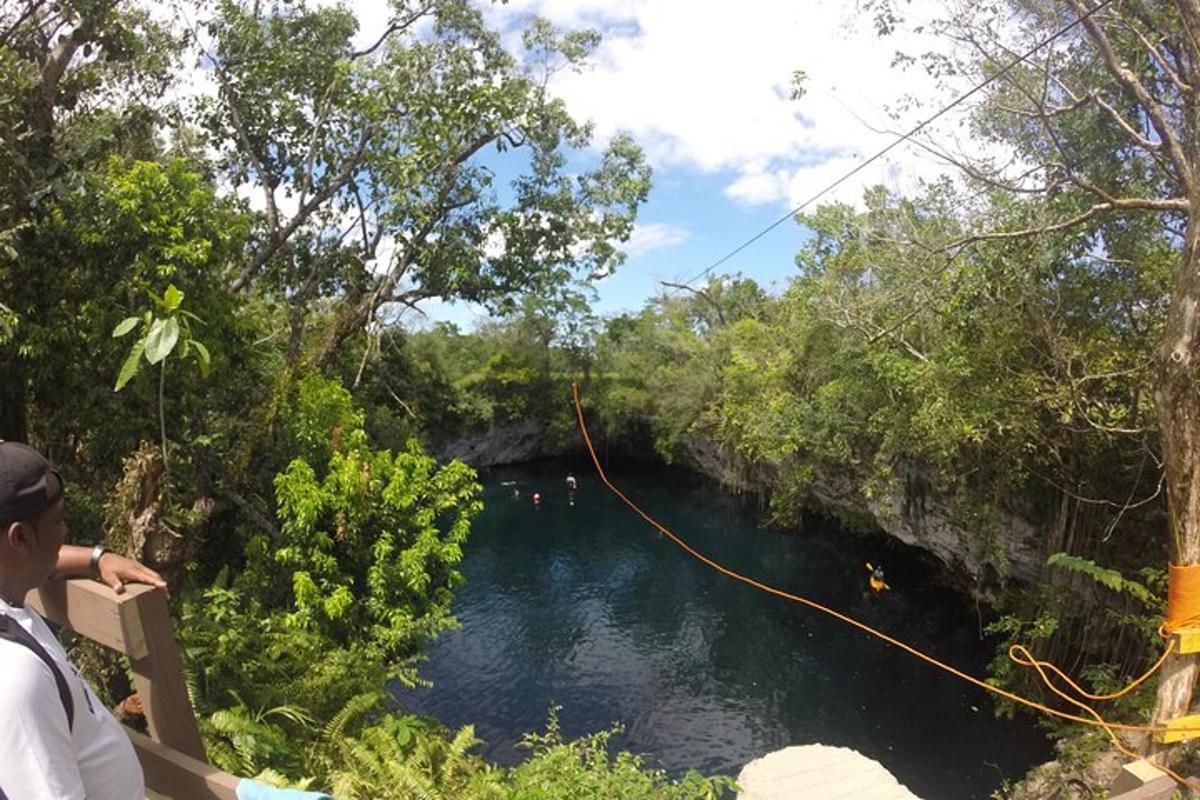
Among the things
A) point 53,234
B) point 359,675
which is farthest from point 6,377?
point 359,675

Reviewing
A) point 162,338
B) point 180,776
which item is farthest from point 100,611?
point 162,338

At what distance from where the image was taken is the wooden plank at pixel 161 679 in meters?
1.96

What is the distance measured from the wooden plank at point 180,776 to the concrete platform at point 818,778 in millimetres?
6708

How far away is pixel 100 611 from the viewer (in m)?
1.97

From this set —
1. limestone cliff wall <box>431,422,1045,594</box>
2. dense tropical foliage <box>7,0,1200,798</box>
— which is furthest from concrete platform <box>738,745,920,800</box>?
limestone cliff wall <box>431,422,1045,594</box>

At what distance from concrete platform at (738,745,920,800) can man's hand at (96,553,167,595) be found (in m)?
6.93

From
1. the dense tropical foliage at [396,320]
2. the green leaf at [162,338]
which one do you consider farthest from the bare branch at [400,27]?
the green leaf at [162,338]

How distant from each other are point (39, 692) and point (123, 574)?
0.85 m

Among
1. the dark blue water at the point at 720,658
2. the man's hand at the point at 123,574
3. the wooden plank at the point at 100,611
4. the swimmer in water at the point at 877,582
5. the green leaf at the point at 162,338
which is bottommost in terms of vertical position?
the dark blue water at the point at 720,658

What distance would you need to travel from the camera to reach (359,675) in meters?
7.36

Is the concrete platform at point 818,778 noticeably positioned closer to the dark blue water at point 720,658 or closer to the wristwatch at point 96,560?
the dark blue water at point 720,658

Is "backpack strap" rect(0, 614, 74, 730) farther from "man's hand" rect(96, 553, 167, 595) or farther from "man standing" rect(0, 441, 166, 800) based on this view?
"man's hand" rect(96, 553, 167, 595)

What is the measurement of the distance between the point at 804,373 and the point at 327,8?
14.6 metres

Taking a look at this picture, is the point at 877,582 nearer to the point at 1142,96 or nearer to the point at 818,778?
the point at 818,778
